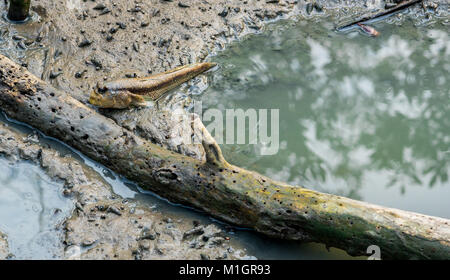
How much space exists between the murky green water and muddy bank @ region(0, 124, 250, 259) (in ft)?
3.61

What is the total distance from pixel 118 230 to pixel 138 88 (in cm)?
191

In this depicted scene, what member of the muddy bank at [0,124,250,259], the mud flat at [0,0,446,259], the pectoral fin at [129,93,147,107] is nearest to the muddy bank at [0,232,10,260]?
the muddy bank at [0,124,250,259]

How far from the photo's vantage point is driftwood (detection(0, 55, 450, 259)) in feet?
12.4

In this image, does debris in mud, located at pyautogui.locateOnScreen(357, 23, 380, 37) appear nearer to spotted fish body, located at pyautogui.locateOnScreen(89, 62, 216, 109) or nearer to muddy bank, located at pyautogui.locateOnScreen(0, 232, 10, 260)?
spotted fish body, located at pyautogui.locateOnScreen(89, 62, 216, 109)

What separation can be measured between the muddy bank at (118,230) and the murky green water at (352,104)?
110cm

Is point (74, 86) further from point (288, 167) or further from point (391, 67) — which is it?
point (391, 67)

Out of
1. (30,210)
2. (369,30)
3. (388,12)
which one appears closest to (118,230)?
(30,210)

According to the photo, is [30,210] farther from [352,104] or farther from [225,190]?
[352,104]

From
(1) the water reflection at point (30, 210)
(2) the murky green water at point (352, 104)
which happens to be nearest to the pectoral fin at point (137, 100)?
(2) the murky green water at point (352, 104)

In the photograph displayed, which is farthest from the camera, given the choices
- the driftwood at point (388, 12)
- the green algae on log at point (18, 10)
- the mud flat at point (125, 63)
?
the driftwood at point (388, 12)

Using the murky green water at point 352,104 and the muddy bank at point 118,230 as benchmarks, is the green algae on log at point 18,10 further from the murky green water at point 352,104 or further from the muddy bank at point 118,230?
the murky green water at point 352,104

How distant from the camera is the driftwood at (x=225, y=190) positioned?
12.4ft
